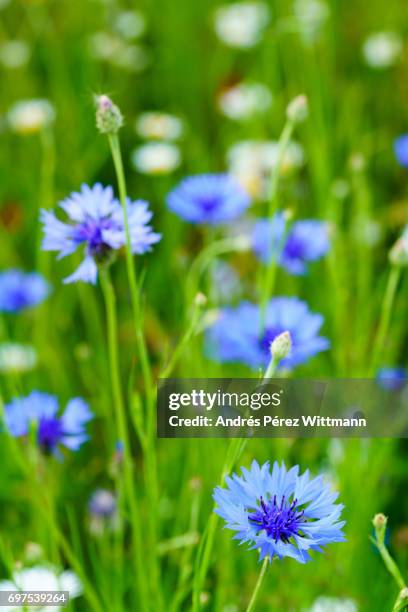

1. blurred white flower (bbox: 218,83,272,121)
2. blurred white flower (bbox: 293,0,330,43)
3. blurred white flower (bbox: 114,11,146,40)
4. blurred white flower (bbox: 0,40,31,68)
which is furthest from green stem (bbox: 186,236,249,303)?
blurred white flower (bbox: 114,11,146,40)

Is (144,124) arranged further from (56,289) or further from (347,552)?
(347,552)

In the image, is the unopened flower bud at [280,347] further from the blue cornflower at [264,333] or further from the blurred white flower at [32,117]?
the blurred white flower at [32,117]

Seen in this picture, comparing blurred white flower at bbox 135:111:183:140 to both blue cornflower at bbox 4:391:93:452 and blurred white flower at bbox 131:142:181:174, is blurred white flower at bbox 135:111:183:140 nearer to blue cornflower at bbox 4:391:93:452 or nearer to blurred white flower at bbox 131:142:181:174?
blurred white flower at bbox 131:142:181:174

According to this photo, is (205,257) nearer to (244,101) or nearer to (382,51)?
(244,101)

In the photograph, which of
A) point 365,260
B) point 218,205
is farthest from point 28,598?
point 365,260

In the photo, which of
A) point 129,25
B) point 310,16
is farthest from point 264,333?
point 129,25

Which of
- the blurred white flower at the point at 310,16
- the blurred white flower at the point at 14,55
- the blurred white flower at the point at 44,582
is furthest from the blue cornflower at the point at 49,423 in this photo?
the blurred white flower at the point at 14,55
